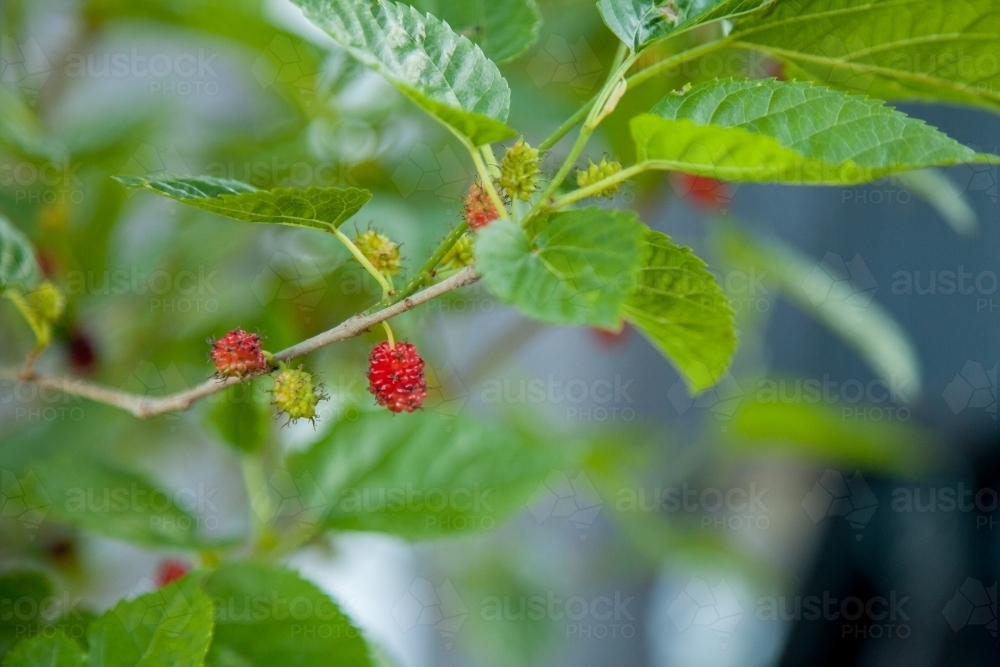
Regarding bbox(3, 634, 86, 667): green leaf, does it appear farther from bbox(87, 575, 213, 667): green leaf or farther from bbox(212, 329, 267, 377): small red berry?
bbox(212, 329, 267, 377): small red berry

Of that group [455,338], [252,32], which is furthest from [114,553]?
[252,32]

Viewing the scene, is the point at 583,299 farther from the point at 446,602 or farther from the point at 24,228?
the point at 446,602

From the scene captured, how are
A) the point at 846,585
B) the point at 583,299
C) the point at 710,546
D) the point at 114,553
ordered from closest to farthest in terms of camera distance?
the point at 583,299, the point at 114,553, the point at 710,546, the point at 846,585

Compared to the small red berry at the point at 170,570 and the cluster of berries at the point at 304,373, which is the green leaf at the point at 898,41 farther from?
the small red berry at the point at 170,570

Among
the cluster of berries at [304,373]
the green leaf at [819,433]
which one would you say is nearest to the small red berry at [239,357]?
the cluster of berries at [304,373]

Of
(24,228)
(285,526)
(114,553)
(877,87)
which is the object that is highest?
(877,87)

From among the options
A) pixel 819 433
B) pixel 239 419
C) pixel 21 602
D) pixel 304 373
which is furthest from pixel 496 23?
pixel 819 433
